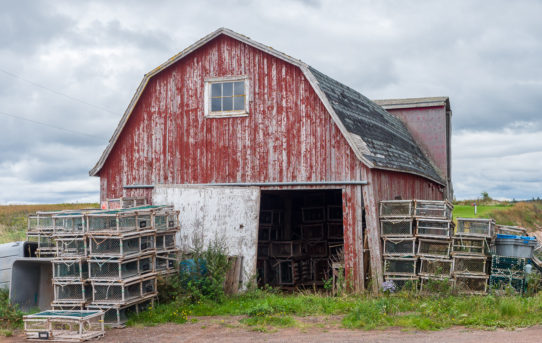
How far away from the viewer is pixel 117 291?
11.2 m

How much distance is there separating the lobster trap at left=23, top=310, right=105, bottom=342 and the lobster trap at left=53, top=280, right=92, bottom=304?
0.62 m

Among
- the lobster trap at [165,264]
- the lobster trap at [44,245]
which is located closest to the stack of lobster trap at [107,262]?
the lobster trap at [165,264]

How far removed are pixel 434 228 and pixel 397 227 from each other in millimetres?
910

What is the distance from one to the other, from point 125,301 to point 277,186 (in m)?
5.10

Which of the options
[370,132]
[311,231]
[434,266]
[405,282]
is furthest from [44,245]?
[434,266]

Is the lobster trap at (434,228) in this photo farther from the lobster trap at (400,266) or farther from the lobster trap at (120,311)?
the lobster trap at (120,311)

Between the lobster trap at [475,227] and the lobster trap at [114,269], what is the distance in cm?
758

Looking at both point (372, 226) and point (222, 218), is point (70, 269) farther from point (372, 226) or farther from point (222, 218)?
point (372, 226)

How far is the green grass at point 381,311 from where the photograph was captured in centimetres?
1028

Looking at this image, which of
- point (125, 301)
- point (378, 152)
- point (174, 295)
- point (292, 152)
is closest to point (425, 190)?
point (378, 152)

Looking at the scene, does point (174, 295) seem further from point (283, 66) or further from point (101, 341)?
point (283, 66)

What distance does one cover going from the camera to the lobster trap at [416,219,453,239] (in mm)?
13586

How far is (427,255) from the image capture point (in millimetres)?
13492

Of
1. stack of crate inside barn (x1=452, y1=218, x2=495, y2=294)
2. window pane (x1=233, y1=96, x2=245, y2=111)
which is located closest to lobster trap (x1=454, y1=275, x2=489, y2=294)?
stack of crate inside barn (x1=452, y1=218, x2=495, y2=294)
